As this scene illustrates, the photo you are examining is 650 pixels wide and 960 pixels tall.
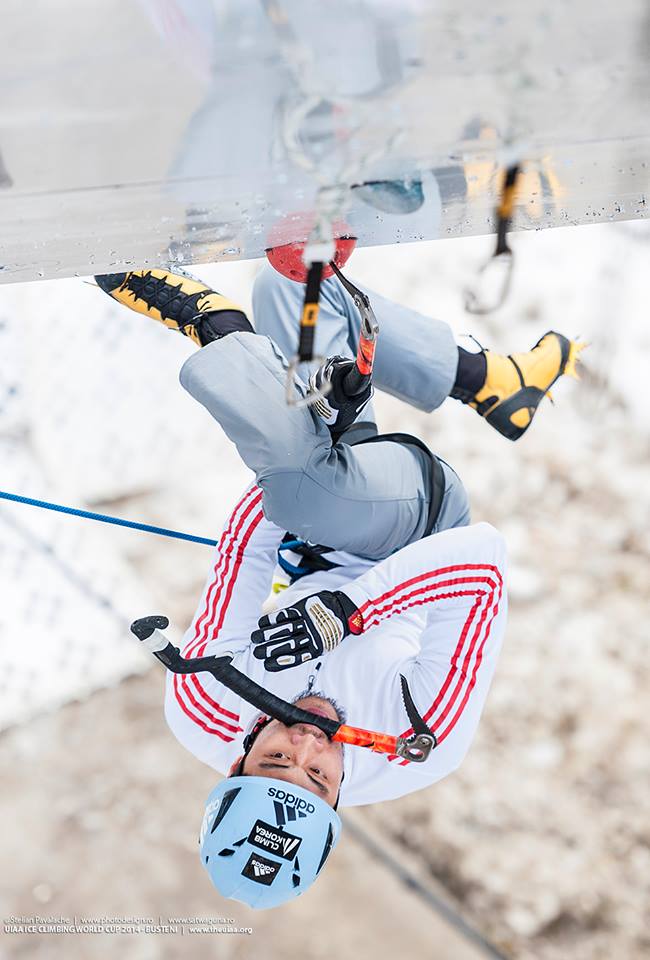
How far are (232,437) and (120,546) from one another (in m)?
1.92

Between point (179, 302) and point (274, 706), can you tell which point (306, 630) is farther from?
point (179, 302)

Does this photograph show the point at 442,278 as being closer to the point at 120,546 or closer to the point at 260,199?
the point at 120,546

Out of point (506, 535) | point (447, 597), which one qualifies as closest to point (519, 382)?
point (447, 597)

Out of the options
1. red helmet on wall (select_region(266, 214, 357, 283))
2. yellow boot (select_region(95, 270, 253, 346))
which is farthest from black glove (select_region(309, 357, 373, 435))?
yellow boot (select_region(95, 270, 253, 346))

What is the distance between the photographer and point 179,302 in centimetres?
129

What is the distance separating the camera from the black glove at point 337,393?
110 centimetres

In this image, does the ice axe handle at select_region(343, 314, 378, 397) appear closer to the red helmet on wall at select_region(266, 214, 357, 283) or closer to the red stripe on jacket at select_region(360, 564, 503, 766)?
the red helmet on wall at select_region(266, 214, 357, 283)

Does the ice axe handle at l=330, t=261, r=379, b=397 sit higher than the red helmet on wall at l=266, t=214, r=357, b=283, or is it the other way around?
the red helmet on wall at l=266, t=214, r=357, b=283

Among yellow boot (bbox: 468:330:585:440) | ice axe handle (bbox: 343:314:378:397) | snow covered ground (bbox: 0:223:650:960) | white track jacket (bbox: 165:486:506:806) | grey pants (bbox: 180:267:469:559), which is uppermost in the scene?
ice axe handle (bbox: 343:314:378:397)

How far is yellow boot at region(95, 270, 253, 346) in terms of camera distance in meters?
1.27

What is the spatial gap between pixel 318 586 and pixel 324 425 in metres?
0.34

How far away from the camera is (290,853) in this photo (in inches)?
50.1

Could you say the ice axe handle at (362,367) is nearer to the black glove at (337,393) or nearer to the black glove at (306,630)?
the black glove at (337,393)

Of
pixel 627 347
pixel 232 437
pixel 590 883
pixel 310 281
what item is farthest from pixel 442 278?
pixel 310 281
